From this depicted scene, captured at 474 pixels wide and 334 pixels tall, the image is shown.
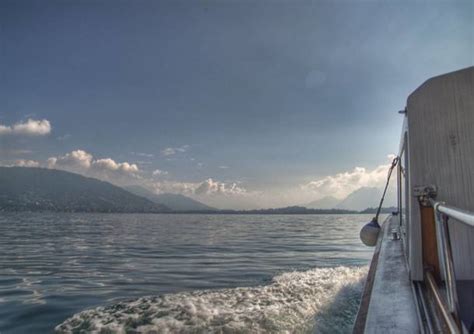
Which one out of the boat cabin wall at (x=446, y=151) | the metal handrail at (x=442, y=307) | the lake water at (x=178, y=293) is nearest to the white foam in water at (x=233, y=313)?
the lake water at (x=178, y=293)

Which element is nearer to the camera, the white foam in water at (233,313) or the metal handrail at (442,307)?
the metal handrail at (442,307)

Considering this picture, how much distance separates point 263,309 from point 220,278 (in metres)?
3.94

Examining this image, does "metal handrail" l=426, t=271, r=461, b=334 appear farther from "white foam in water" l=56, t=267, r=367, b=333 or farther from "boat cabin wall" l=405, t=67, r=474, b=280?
"white foam in water" l=56, t=267, r=367, b=333

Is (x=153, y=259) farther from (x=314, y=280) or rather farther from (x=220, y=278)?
(x=314, y=280)

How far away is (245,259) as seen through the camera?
13.5m

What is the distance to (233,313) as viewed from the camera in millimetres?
5621

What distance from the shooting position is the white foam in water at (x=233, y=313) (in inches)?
199

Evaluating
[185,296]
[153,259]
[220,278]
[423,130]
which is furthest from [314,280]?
[153,259]

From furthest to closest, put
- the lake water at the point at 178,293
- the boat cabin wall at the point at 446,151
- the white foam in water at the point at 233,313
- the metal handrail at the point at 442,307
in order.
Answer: the lake water at the point at 178,293 → the white foam in water at the point at 233,313 → the boat cabin wall at the point at 446,151 → the metal handrail at the point at 442,307

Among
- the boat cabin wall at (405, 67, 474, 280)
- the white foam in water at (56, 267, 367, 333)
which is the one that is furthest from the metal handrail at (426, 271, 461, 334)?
the white foam in water at (56, 267, 367, 333)

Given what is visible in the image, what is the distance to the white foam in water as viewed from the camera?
16.6 feet

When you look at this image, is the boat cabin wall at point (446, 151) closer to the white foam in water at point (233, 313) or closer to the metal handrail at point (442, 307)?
the metal handrail at point (442, 307)

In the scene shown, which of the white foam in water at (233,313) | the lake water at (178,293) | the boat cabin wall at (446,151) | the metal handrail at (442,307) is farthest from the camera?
the lake water at (178,293)

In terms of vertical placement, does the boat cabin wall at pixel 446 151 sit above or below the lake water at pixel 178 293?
above
